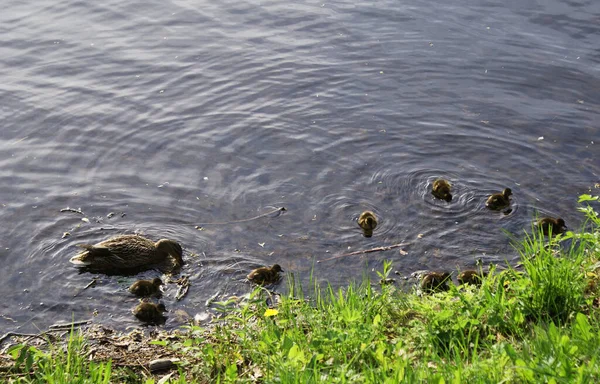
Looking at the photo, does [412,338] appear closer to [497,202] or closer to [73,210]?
[497,202]

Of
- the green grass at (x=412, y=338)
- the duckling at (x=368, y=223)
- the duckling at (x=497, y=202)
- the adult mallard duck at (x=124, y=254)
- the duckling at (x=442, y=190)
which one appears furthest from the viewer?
the duckling at (x=442, y=190)

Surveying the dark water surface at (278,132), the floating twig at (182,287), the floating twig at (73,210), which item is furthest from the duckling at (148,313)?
the floating twig at (73,210)

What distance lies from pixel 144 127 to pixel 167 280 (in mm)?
3504

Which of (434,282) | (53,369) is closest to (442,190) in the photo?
(434,282)

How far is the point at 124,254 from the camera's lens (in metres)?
8.08

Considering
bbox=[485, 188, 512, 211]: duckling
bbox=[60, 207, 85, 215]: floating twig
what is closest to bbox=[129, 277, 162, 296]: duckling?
bbox=[60, 207, 85, 215]: floating twig

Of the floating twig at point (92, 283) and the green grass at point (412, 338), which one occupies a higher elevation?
the green grass at point (412, 338)

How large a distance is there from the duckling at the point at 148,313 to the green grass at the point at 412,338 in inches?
36.9

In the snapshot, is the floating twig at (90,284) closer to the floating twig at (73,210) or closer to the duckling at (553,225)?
the floating twig at (73,210)

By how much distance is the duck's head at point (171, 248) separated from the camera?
26.5 ft

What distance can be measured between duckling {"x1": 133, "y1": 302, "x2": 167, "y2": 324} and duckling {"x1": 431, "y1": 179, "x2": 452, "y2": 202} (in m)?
3.58

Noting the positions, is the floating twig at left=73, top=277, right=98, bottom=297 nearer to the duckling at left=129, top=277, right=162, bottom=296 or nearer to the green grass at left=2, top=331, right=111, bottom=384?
the duckling at left=129, top=277, right=162, bottom=296

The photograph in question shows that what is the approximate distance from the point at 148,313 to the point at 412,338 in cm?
272

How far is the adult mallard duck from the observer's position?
316 inches
